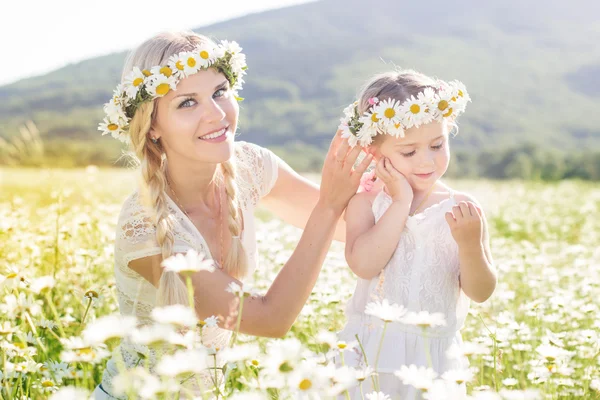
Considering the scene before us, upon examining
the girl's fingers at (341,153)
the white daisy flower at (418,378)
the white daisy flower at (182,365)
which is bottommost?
the white daisy flower at (418,378)

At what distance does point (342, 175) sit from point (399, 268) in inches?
17.9

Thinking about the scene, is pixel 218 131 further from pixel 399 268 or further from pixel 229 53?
pixel 399 268

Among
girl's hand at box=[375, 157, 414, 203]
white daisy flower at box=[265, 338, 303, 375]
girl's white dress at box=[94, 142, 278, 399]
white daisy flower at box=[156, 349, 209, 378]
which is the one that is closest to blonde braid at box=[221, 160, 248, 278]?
girl's white dress at box=[94, 142, 278, 399]

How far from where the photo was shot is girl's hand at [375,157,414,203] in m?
2.68

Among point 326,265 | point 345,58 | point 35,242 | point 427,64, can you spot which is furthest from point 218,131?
point 345,58

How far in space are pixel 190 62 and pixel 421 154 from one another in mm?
1151

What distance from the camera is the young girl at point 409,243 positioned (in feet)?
8.63

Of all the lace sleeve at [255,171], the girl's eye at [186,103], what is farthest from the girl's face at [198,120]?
the lace sleeve at [255,171]

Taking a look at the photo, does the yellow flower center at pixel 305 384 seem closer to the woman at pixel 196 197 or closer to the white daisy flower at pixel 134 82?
the woman at pixel 196 197

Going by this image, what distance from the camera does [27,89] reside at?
170250mm

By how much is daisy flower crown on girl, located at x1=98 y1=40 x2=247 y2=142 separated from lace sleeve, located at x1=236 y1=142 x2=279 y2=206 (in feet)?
1.42

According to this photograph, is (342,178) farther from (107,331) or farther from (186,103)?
(107,331)

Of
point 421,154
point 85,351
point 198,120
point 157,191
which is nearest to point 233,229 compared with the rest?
point 157,191

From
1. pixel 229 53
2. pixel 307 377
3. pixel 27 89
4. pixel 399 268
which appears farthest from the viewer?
pixel 27 89
